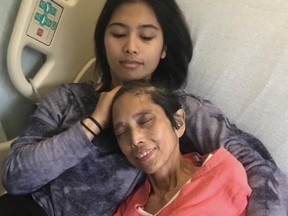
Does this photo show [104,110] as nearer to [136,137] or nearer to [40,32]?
[136,137]

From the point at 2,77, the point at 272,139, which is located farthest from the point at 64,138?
the point at 272,139

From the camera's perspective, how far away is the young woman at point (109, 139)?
1.27 m

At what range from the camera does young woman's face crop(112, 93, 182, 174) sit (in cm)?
117

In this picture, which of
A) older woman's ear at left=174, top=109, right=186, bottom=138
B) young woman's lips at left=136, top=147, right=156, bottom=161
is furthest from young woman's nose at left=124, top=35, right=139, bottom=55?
young woman's lips at left=136, top=147, right=156, bottom=161

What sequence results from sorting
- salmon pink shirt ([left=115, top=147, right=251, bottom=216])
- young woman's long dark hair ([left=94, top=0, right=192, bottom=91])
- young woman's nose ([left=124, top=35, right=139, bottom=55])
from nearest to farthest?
salmon pink shirt ([left=115, top=147, right=251, bottom=216]) → young woman's nose ([left=124, top=35, right=139, bottom=55]) → young woman's long dark hair ([left=94, top=0, right=192, bottom=91])

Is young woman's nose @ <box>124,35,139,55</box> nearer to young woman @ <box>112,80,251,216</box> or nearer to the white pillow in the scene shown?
young woman @ <box>112,80,251,216</box>

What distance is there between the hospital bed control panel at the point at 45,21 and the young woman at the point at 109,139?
0.23 m

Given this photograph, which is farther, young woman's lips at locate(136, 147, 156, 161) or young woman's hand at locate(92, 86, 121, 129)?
young woman's hand at locate(92, 86, 121, 129)

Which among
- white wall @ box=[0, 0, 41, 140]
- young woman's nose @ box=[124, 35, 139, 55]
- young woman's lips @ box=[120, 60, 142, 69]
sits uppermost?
young woman's nose @ box=[124, 35, 139, 55]

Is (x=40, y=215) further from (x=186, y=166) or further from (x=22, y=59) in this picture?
(x=22, y=59)

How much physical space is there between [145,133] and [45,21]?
70 centimetres

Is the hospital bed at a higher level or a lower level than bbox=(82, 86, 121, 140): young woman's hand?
higher

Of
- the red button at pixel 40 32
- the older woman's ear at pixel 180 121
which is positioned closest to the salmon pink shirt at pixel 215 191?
the older woman's ear at pixel 180 121

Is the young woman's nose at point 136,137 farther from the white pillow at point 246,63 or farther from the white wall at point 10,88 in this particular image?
the white wall at point 10,88
